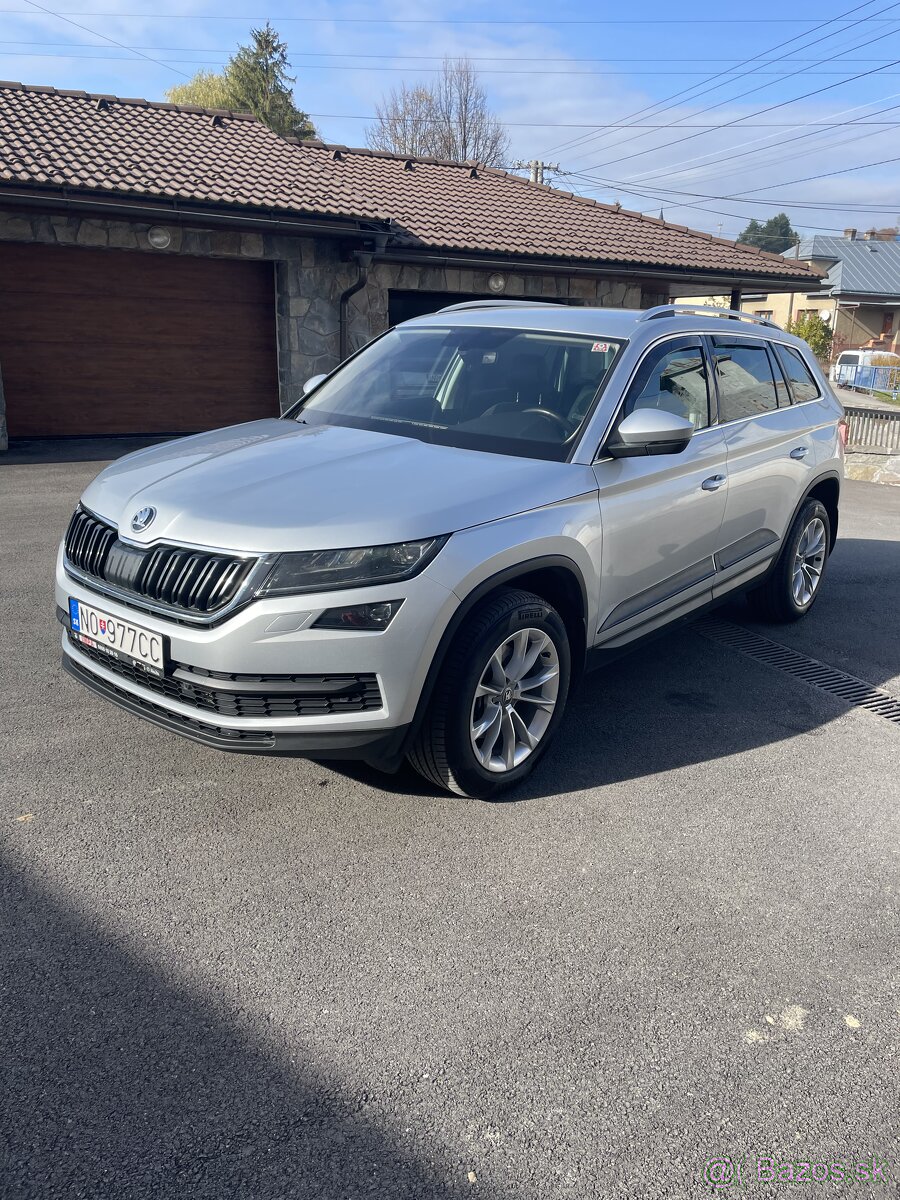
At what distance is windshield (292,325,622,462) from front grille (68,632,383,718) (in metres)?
1.30

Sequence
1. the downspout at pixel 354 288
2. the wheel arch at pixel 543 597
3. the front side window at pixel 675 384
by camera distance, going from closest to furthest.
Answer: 1. the wheel arch at pixel 543 597
2. the front side window at pixel 675 384
3. the downspout at pixel 354 288

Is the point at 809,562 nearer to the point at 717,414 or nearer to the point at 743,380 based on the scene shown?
the point at 743,380

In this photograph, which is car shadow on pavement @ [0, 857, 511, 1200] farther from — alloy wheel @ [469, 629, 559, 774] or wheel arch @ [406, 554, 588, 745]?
alloy wheel @ [469, 629, 559, 774]

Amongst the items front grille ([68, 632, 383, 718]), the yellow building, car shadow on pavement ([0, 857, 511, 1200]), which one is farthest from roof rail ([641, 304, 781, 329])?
the yellow building

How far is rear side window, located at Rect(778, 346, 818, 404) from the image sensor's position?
580cm

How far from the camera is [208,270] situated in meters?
13.9

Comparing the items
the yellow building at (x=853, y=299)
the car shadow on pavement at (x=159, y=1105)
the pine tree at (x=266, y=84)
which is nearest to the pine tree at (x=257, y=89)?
the pine tree at (x=266, y=84)

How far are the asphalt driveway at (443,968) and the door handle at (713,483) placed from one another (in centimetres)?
116

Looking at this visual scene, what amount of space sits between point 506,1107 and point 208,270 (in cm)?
1359

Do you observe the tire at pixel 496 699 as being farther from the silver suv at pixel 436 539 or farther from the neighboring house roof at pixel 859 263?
the neighboring house roof at pixel 859 263

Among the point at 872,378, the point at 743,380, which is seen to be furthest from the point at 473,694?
the point at 872,378

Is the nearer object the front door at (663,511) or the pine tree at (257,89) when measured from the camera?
the front door at (663,511)

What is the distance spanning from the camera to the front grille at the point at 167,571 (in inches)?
123

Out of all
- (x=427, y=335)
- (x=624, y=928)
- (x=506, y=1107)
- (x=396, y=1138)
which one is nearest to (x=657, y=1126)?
(x=506, y=1107)
